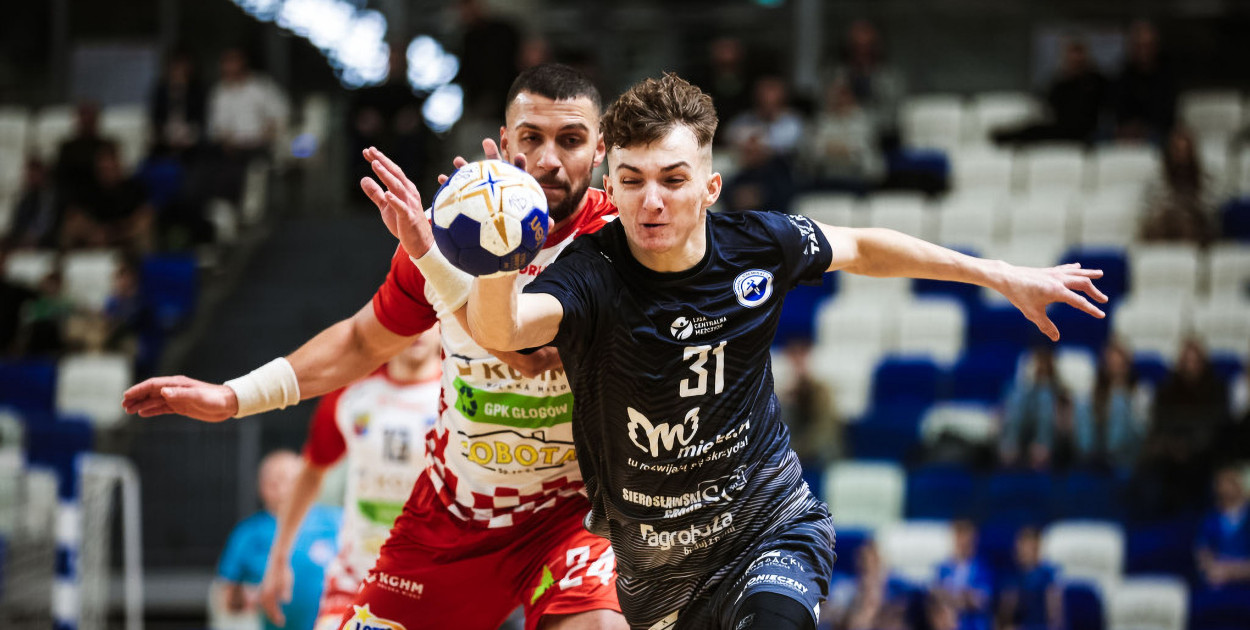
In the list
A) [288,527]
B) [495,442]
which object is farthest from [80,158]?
[495,442]

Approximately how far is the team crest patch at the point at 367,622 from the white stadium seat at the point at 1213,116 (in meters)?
13.0

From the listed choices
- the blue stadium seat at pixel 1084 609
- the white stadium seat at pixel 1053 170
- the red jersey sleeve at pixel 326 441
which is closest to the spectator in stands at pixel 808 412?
the blue stadium seat at pixel 1084 609

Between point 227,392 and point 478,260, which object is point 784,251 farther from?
point 227,392

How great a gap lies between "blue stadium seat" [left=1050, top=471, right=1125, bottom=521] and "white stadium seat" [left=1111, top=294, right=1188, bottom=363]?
1974mm

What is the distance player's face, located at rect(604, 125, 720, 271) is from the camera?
440 centimetres

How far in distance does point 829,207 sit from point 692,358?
419 inches

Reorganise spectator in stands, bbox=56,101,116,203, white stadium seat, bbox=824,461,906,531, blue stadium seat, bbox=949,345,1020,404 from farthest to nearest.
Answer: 1. spectator in stands, bbox=56,101,116,203
2. blue stadium seat, bbox=949,345,1020,404
3. white stadium seat, bbox=824,461,906,531

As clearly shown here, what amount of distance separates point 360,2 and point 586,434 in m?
16.5

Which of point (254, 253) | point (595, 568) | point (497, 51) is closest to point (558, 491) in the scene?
point (595, 568)

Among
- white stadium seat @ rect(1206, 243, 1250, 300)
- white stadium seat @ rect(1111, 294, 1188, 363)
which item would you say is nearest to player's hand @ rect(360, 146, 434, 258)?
white stadium seat @ rect(1111, 294, 1188, 363)

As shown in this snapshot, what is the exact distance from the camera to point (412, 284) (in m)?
5.07

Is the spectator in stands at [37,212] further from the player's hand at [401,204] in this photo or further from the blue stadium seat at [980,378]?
the player's hand at [401,204]

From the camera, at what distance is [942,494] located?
11.7 metres

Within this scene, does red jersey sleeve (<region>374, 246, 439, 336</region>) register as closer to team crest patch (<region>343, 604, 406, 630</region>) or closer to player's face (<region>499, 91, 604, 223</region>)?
player's face (<region>499, 91, 604, 223</region>)
